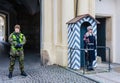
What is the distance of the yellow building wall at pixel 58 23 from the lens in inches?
450

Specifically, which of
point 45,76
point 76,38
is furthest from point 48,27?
point 45,76

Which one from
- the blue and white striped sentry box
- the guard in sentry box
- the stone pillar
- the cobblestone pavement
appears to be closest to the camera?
the cobblestone pavement

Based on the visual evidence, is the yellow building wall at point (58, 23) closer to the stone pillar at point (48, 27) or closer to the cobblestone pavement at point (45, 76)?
the stone pillar at point (48, 27)

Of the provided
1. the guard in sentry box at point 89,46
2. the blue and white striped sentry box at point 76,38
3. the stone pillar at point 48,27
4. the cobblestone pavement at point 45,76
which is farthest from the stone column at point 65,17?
the guard in sentry box at point 89,46

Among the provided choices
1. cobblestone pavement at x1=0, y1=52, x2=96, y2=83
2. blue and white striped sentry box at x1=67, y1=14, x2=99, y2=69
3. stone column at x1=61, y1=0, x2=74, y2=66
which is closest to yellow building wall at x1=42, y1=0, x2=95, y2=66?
stone column at x1=61, y1=0, x2=74, y2=66

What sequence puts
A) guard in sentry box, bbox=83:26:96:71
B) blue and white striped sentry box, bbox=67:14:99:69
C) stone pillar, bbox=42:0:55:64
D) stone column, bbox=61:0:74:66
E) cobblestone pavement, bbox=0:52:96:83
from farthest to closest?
stone pillar, bbox=42:0:55:64 → stone column, bbox=61:0:74:66 → blue and white striped sentry box, bbox=67:14:99:69 → guard in sentry box, bbox=83:26:96:71 → cobblestone pavement, bbox=0:52:96:83

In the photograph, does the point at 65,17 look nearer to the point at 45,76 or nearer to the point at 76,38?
the point at 76,38

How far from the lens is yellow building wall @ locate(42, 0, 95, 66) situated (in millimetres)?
11430

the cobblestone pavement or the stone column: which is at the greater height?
the stone column

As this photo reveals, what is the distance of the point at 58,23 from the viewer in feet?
39.7

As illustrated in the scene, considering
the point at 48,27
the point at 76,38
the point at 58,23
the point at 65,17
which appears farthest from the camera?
the point at 48,27

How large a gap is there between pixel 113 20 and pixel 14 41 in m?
6.74

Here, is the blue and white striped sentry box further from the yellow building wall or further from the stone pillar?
the stone pillar

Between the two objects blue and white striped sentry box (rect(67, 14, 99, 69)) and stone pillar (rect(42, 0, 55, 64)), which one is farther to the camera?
stone pillar (rect(42, 0, 55, 64))
